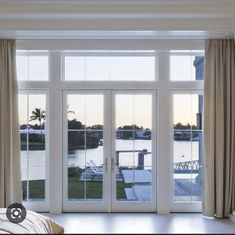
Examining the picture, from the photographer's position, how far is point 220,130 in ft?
20.5

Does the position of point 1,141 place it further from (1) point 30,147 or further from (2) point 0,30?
(2) point 0,30

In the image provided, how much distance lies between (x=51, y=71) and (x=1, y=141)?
1.53 meters

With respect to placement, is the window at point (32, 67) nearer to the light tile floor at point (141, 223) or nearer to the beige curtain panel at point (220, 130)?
the light tile floor at point (141, 223)

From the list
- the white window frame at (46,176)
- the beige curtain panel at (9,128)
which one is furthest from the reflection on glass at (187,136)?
the beige curtain panel at (9,128)

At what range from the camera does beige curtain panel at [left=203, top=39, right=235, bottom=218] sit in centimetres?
625

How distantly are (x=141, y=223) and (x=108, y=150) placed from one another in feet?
4.86

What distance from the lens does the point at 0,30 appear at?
583 centimetres

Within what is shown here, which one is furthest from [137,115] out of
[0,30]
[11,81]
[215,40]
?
[0,30]

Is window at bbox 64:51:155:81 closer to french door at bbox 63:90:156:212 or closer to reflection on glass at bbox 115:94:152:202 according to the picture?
french door at bbox 63:90:156:212

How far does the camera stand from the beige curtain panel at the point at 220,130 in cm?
625
